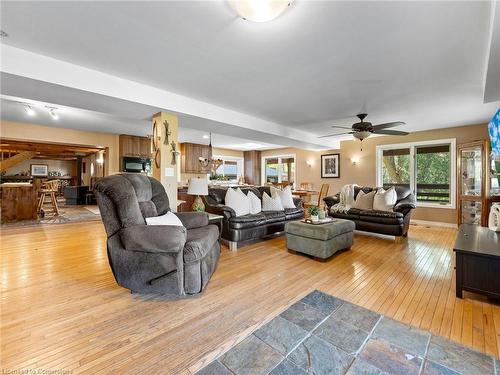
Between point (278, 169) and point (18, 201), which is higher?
point (278, 169)

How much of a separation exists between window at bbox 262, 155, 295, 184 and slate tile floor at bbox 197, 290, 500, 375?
7.83 metres

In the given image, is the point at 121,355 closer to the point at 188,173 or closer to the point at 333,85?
the point at 333,85

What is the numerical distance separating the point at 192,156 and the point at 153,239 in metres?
6.75

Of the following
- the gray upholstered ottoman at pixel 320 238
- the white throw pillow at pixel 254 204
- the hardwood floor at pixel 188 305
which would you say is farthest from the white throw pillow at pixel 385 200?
the white throw pillow at pixel 254 204

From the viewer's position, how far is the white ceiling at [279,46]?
1.88 meters

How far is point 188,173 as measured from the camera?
8734 mm

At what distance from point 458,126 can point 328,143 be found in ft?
10.2

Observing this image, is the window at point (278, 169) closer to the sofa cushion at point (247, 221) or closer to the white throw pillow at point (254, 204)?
the white throw pillow at point (254, 204)

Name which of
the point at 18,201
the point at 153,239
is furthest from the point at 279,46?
the point at 18,201

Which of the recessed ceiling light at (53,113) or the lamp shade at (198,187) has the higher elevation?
the recessed ceiling light at (53,113)

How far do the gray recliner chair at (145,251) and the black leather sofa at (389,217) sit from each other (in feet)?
11.9

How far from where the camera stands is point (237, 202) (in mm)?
4160

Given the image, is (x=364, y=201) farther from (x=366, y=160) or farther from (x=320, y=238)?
(x=366, y=160)

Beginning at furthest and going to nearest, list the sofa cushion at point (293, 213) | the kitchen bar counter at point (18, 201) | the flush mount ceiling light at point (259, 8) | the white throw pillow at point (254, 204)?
the kitchen bar counter at point (18, 201) < the sofa cushion at point (293, 213) < the white throw pillow at point (254, 204) < the flush mount ceiling light at point (259, 8)
